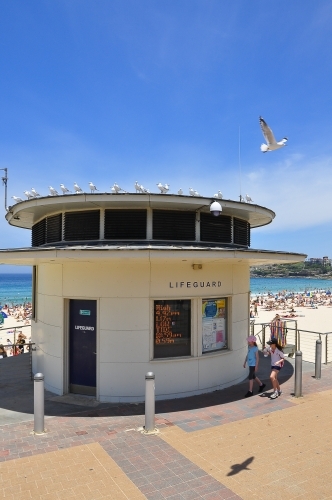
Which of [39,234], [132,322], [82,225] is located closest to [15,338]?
[39,234]

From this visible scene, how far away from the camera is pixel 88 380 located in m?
9.13

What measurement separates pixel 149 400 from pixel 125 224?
425 cm

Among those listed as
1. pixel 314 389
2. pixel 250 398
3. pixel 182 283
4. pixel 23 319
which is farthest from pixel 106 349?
pixel 23 319

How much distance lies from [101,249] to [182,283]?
2420 mm

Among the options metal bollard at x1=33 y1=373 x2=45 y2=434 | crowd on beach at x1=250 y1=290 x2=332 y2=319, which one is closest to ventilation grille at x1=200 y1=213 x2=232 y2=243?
metal bollard at x1=33 y1=373 x2=45 y2=434

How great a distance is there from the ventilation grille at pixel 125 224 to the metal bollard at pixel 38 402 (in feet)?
12.3

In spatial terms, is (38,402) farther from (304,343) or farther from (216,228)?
(304,343)

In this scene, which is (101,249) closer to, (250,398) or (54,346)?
(54,346)

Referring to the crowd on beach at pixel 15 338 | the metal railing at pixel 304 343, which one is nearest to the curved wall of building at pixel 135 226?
the metal railing at pixel 304 343

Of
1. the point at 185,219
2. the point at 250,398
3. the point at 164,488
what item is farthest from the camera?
the point at 185,219

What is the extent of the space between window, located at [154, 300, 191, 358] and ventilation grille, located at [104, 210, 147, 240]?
176cm

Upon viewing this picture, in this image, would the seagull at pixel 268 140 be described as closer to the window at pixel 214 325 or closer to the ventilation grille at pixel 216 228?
the ventilation grille at pixel 216 228

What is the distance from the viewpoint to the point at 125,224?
9453 millimetres

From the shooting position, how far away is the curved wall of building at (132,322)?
345 inches
